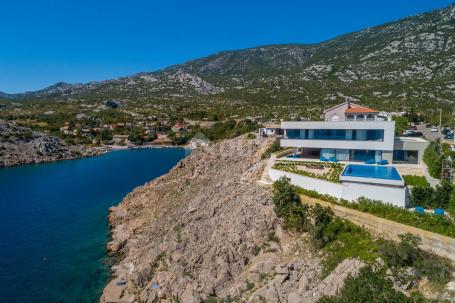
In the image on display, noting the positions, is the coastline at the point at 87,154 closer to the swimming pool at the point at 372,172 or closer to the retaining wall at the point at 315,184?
the retaining wall at the point at 315,184

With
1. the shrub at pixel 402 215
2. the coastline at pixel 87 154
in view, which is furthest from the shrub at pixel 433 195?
the coastline at pixel 87 154

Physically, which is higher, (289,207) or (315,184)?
(315,184)

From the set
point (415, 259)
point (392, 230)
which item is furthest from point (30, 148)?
point (415, 259)

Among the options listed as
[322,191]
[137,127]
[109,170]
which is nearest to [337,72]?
[137,127]

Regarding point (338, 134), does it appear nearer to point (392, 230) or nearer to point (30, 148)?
point (392, 230)

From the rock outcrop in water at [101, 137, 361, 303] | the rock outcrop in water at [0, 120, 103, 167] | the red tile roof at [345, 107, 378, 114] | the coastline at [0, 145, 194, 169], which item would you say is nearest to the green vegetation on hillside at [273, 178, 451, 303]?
the rock outcrop in water at [101, 137, 361, 303]

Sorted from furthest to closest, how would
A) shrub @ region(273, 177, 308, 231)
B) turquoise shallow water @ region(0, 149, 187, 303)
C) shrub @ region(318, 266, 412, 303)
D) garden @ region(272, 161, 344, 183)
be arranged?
turquoise shallow water @ region(0, 149, 187, 303), garden @ region(272, 161, 344, 183), shrub @ region(273, 177, 308, 231), shrub @ region(318, 266, 412, 303)

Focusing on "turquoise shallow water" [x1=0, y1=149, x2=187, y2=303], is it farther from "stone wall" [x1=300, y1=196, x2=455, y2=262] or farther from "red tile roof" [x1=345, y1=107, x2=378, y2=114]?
"red tile roof" [x1=345, y1=107, x2=378, y2=114]
